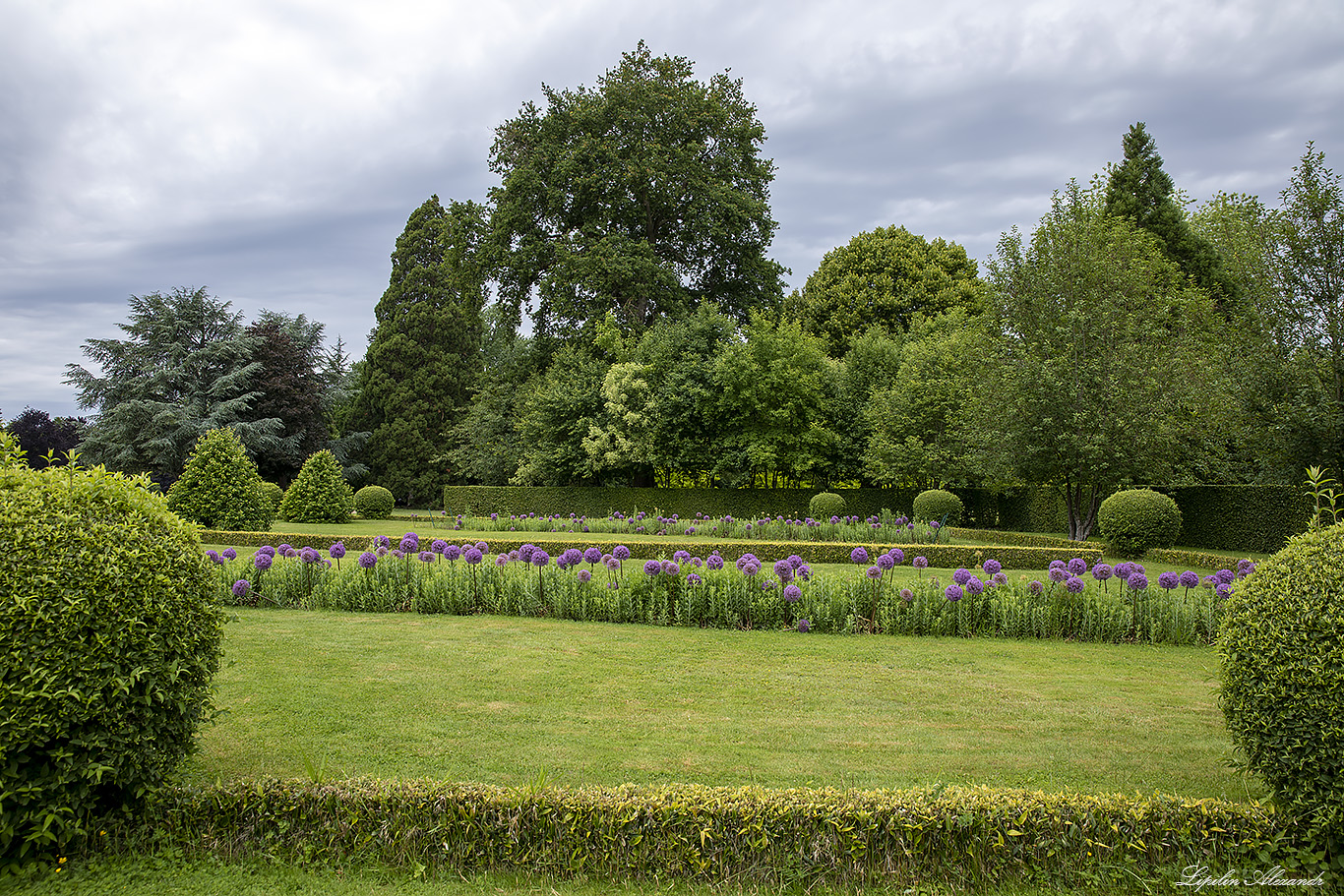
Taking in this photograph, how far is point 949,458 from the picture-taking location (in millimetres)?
22062

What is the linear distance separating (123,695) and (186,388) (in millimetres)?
32572

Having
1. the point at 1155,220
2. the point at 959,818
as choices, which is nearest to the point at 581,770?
the point at 959,818

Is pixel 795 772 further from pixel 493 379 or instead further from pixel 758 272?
pixel 493 379

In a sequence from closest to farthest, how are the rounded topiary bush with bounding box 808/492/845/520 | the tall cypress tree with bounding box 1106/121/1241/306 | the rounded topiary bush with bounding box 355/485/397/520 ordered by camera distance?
the rounded topiary bush with bounding box 808/492/845/520
the rounded topiary bush with bounding box 355/485/397/520
the tall cypress tree with bounding box 1106/121/1241/306

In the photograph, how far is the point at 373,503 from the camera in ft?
77.5

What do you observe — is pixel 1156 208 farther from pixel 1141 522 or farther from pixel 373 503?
pixel 373 503

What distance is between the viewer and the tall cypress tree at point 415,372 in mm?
35406

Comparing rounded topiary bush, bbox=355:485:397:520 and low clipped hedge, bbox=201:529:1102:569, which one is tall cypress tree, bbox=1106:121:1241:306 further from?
rounded topiary bush, bbox=355:485:397:520

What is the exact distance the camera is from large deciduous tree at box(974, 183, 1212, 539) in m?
16.5

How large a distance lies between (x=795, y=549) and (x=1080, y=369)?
847cm

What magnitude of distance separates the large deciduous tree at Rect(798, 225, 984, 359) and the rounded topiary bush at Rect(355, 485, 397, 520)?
59.2 ft

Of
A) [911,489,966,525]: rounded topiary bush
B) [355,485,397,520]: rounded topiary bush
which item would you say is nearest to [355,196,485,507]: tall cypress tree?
[355,485,397,520]: rounded topiary bush

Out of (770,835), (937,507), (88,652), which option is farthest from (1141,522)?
(88,652)

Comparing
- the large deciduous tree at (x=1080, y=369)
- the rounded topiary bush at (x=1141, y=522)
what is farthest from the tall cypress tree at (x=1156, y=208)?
the rounded topiary bush at (x=1141, y=522)
